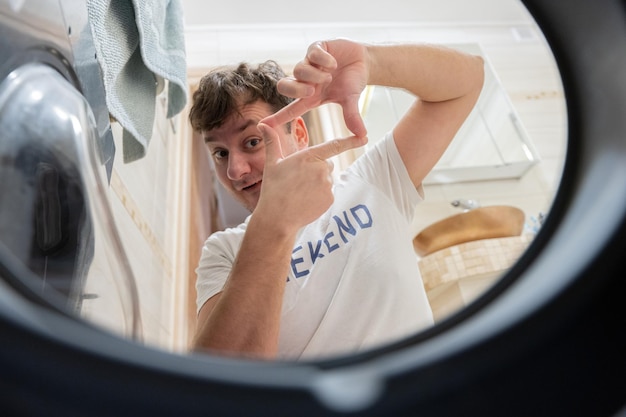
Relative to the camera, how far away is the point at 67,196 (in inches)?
13.2

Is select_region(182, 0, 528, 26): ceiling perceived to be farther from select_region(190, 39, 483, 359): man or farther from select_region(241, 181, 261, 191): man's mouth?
select_region(241, 181, 261, 191): man's mouth

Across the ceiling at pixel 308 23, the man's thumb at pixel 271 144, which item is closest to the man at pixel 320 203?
the man's thumb at pixel 271 144

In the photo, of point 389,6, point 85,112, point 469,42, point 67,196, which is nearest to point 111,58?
point 85,112

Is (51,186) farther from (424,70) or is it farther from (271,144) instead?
(424,70)

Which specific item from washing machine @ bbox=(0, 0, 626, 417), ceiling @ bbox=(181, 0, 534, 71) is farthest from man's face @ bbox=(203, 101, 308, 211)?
ceiling @ bbox=(181, 0, 534, 71)

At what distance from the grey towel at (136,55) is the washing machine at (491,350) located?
43 cm

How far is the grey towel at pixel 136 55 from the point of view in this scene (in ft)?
1.70

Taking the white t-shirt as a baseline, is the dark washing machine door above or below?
above

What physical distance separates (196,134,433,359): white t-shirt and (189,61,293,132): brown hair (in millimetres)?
202

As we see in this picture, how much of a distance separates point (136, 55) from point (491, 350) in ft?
2.09

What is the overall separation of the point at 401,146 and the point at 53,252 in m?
0.59

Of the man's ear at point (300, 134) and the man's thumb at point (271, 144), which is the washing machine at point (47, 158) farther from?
the man's ear at point (300, 134)

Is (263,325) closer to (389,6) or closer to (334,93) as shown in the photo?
(334,93)

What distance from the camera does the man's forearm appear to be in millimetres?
707
